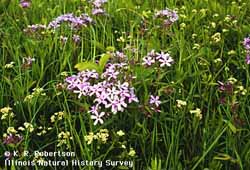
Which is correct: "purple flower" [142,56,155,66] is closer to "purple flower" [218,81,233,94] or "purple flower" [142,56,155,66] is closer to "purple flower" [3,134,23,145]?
"purple flower" [218,81,233,94]

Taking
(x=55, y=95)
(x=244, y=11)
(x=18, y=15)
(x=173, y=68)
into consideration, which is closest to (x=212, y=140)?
(x=173, y=68)

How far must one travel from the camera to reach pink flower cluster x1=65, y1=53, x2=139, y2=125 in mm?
1902

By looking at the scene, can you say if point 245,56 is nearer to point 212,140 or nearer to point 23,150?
point 212,140

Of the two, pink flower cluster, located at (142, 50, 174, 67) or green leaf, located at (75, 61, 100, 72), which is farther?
pink flower cluster, located at (142, 50, 174, 67)

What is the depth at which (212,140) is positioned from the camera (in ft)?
6.40

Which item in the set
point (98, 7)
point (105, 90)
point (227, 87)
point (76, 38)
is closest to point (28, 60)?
point (76, 38)

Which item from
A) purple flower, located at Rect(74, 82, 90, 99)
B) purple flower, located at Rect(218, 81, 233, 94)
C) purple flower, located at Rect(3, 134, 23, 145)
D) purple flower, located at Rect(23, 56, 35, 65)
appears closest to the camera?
purple flower, located at Rect(3, 134, 23, 145)

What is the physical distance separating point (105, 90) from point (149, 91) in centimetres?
31

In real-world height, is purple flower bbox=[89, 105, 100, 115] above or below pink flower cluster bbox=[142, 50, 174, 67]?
below

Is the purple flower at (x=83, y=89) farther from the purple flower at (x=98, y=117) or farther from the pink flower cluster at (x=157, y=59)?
the pink flower cluster at (x=157, y=59)

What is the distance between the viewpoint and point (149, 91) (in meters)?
2.20

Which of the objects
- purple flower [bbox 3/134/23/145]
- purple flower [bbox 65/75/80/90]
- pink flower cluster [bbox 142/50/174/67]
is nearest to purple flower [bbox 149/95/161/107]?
pink flower cluster [bbox 142/50/174/67]

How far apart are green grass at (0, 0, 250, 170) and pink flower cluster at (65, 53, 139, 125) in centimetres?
5

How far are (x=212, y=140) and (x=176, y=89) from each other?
0.34 metres
